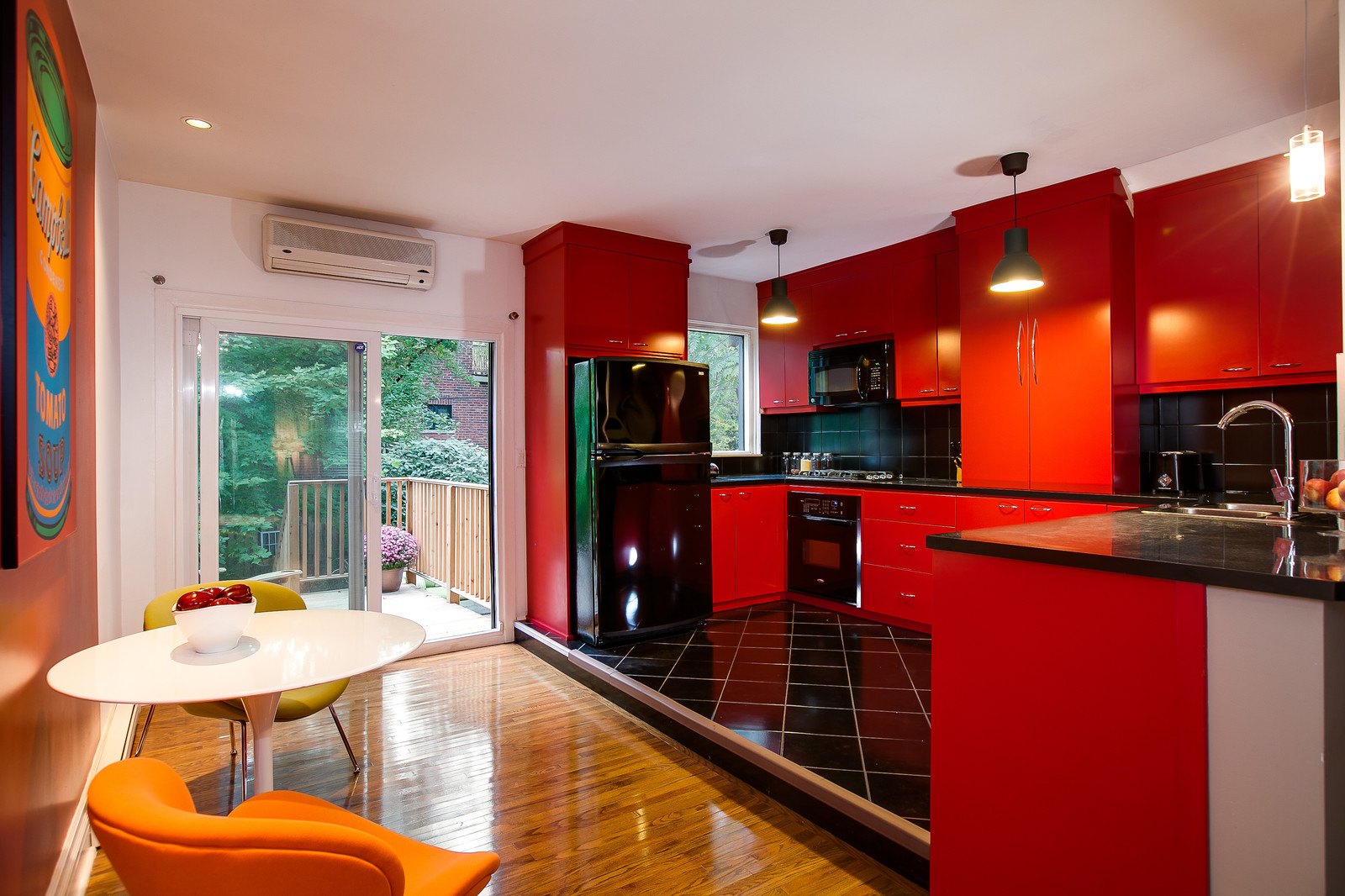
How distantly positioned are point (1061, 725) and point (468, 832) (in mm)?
1808

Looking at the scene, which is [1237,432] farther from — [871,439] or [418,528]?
[418,528]

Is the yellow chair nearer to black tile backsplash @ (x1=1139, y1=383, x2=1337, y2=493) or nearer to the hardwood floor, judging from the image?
the hardwood floor

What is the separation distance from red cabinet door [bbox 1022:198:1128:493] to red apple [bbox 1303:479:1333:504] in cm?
161

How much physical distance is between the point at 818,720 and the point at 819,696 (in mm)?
276

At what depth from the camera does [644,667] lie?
3510mm

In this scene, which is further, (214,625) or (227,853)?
(214,625)

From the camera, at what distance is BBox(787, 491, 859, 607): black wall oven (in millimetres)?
4355

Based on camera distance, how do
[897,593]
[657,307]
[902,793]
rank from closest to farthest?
[902,793] → [897,593] → [657,307]

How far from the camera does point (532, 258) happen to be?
14.5ft

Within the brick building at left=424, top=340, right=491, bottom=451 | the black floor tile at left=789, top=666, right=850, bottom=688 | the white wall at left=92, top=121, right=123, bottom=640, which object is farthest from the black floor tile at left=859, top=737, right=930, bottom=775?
the brick building at left=424, top=340, right=491, bottom=451

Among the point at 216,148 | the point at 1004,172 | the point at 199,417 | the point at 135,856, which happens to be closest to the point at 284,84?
the point at 216,148

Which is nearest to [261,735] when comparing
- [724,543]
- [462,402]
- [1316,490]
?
[1316,490]

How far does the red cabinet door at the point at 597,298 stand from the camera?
407 cm

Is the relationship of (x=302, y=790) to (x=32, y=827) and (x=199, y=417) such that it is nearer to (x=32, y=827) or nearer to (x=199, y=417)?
(x=32, y=827)
